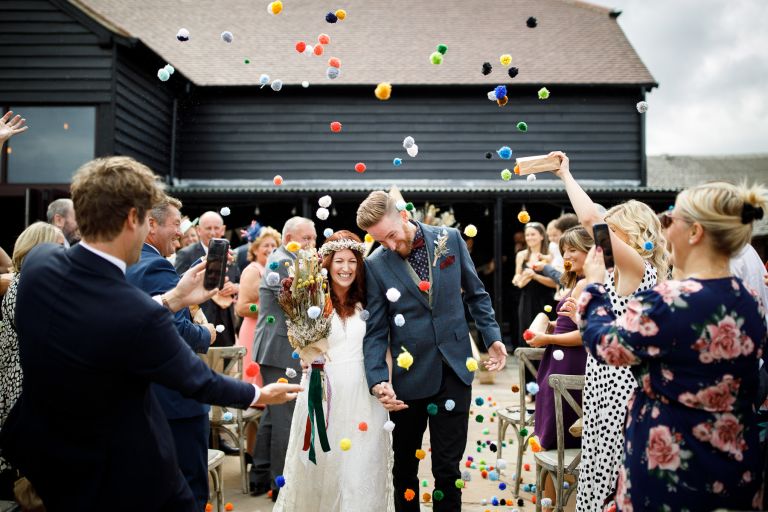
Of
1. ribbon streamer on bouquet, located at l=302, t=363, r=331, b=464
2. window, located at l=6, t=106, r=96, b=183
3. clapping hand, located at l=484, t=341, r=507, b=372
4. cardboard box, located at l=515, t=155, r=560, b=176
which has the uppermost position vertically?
window, located at l=6, t=106, r=96, b=183

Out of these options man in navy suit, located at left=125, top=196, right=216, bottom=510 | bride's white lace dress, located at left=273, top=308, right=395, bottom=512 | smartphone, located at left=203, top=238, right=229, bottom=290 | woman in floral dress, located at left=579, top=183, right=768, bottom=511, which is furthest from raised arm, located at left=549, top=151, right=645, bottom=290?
man in navy suit, located at left=125, top=196, right=216, bottom=510

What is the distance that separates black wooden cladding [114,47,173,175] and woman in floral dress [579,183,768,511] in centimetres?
1160

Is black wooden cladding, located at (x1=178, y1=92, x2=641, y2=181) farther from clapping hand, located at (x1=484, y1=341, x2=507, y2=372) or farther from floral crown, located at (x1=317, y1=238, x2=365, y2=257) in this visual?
clapping hand, located at (x1=484, y1=341, x2=507, y2=372)

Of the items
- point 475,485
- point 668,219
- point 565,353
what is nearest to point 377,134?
point 475,485

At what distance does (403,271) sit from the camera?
370 cm

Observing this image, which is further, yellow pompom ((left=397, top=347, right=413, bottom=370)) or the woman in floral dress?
yellow pompom ((left=397, top=347, right=413, bottom=370))

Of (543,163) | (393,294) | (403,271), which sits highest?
(543,163)

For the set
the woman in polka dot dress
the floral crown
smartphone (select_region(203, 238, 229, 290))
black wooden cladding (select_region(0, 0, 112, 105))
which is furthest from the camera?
black wooden cladding (select_region(0, 0, 112, 105))

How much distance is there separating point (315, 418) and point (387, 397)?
56 cm

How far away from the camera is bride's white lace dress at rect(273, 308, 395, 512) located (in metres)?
3.71

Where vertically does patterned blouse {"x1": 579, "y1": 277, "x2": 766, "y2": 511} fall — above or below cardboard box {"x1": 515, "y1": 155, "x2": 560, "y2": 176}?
below

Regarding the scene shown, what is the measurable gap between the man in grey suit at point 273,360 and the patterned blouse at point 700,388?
124 inches

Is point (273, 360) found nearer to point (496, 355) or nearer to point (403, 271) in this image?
point (403, 271)

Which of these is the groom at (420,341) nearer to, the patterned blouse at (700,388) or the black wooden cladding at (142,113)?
the patterned blouse at (700,388)
